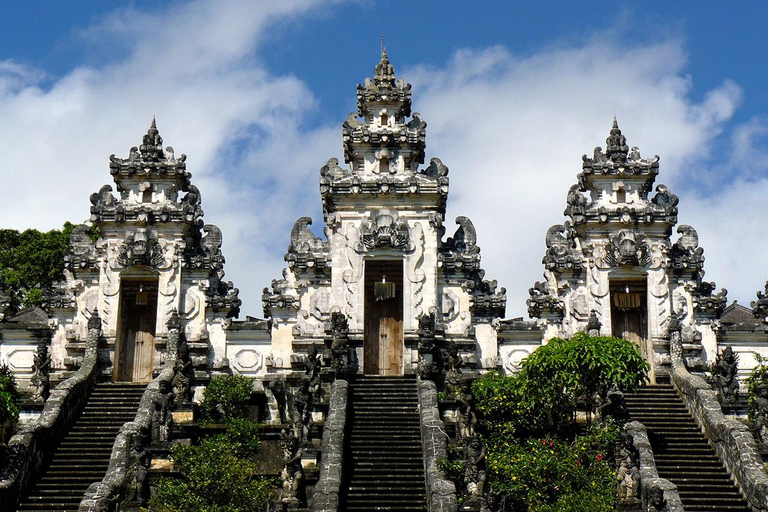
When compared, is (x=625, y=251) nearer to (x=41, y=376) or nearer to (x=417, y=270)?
(x=417, y=270)

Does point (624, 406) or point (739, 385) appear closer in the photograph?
point (624, 406)

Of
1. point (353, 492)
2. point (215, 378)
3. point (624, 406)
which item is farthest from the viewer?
point (215, 378)

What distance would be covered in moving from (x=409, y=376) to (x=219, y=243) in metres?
6.19

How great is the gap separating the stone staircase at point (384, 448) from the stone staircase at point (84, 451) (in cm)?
501

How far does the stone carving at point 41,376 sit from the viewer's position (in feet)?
87.3

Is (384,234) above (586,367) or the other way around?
above

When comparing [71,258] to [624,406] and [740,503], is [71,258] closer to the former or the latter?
[624,406]

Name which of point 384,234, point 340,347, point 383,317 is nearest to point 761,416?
point 340,347

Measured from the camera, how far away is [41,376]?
2684 cm

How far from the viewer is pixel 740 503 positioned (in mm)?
23344

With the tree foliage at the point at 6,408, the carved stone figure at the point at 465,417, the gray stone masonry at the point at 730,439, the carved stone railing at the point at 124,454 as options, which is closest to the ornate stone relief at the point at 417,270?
the carved stone figure at the point at 465,417

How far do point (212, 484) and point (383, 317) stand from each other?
8452 millimetres

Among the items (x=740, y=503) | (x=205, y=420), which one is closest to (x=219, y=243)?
(x=205, y=420)

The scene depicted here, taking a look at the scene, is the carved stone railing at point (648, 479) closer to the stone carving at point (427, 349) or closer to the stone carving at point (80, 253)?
the stone carving at point (427, 349)
